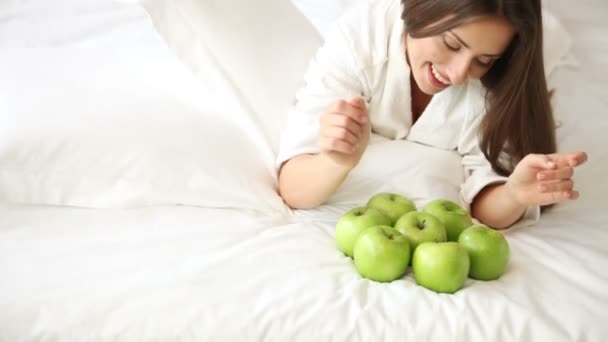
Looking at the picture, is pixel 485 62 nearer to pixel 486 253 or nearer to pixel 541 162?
pixel 541 162

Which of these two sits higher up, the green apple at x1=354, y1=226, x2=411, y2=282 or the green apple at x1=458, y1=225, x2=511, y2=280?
the green apple at x1=354, y1=226, x2=411, y2=282

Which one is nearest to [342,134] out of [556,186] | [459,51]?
[459,51]

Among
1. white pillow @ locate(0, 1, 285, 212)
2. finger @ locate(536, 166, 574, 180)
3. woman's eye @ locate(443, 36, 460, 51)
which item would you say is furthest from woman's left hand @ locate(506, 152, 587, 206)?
white pillow @ locate(0, 1, 285, 212)

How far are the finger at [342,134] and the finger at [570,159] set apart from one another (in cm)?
31

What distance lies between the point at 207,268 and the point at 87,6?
93 centimetres

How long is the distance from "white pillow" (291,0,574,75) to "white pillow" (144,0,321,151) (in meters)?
0.24

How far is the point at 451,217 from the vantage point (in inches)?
43.3

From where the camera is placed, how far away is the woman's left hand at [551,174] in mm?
1090

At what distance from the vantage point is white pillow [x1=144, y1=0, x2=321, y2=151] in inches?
52.3

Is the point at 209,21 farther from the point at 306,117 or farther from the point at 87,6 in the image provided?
the point at 87,6

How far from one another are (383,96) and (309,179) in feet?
0.81

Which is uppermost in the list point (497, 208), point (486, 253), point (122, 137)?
point (122, 137)

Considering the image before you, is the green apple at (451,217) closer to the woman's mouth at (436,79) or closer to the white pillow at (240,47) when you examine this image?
the woman's mouth at (436,79)

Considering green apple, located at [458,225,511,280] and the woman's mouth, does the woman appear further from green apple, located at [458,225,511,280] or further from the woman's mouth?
green apple, located at [458,225,511,280]
